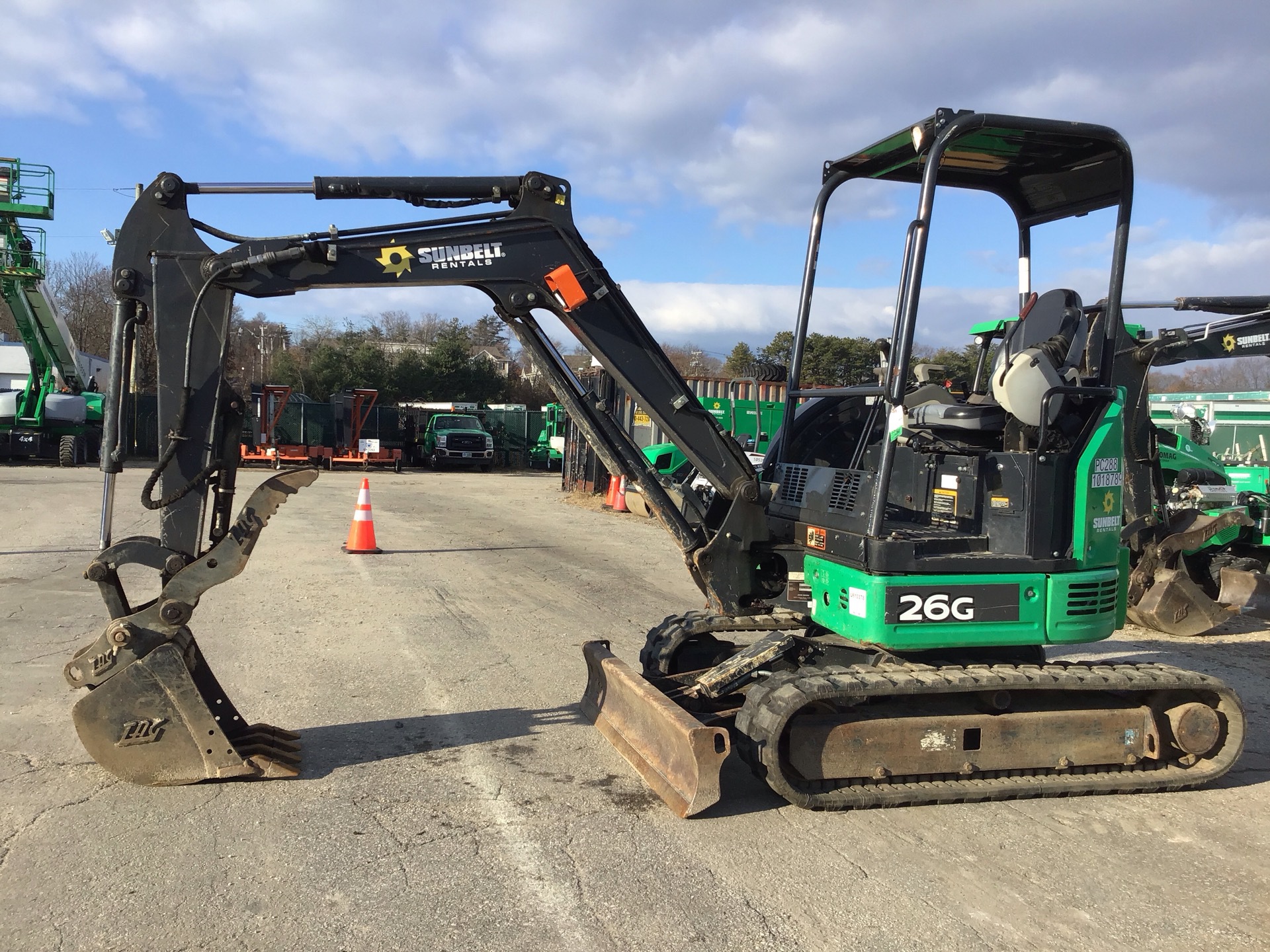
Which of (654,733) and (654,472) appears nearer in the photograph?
(654,733)

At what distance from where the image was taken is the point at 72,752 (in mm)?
5258

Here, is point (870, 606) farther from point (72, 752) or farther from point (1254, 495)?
point (1254, 495)

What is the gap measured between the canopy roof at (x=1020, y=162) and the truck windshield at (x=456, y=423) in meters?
28.1

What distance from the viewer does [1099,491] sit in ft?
17.0

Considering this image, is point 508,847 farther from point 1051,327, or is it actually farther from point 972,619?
point 1051,327

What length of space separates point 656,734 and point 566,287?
7.99 feet

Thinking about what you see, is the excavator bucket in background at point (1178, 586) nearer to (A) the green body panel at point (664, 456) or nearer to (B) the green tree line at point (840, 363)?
(B) the green tree line at point (840, 363)

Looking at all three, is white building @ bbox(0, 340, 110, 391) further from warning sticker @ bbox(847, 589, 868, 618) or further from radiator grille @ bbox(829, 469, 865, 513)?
warning sticker @ bbox(847, 589, 868, 618)

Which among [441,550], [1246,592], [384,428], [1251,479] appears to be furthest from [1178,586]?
[384,428]

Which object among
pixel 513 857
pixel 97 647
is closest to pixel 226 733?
pixel 97 647

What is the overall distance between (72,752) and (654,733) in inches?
122

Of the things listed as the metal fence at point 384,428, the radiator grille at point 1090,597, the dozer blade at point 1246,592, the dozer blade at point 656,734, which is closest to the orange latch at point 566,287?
the dozer blade at point 656,734

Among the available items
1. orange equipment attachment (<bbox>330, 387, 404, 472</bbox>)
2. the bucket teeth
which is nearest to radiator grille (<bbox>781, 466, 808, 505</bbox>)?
the bucket teeth

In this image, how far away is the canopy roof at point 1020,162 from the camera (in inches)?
198
